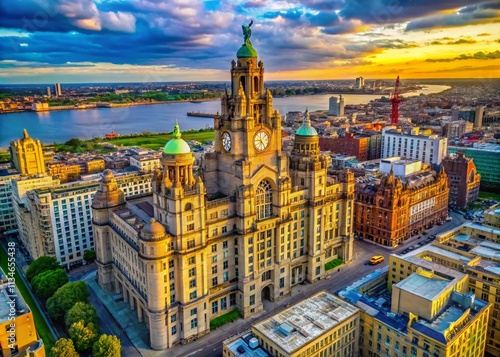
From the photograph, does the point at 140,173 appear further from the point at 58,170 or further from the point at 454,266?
the point at 454,266

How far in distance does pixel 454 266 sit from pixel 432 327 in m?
19.8

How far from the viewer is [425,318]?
52.6 metres

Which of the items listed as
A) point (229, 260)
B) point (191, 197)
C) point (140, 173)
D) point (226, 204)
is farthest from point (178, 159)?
point (140, 173)

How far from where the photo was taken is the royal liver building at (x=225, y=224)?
206ft

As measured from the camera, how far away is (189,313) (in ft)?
212

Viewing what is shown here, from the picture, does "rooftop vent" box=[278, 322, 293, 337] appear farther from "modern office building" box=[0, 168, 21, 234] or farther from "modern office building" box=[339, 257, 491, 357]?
"modern office building" box=[0, 168, 21, 234]

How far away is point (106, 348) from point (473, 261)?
199 feet

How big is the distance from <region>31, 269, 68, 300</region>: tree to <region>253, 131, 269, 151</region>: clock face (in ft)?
156

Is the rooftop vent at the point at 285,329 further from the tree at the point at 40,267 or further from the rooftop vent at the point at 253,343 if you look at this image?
the tree at the point at 40,267

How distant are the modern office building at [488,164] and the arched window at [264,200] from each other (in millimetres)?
108710

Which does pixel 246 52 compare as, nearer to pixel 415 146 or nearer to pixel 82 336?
pixel 82 336

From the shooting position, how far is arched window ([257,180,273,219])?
73312 millimetres

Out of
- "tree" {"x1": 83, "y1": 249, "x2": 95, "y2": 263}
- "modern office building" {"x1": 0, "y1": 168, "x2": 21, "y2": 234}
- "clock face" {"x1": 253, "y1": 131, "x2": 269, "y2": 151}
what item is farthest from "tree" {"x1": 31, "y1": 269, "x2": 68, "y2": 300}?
"clock face" {"x1": 253, "y1": 131, "x2": 269, "y2": 151}

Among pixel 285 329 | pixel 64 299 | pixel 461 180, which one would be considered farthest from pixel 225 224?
pixel 461 180
